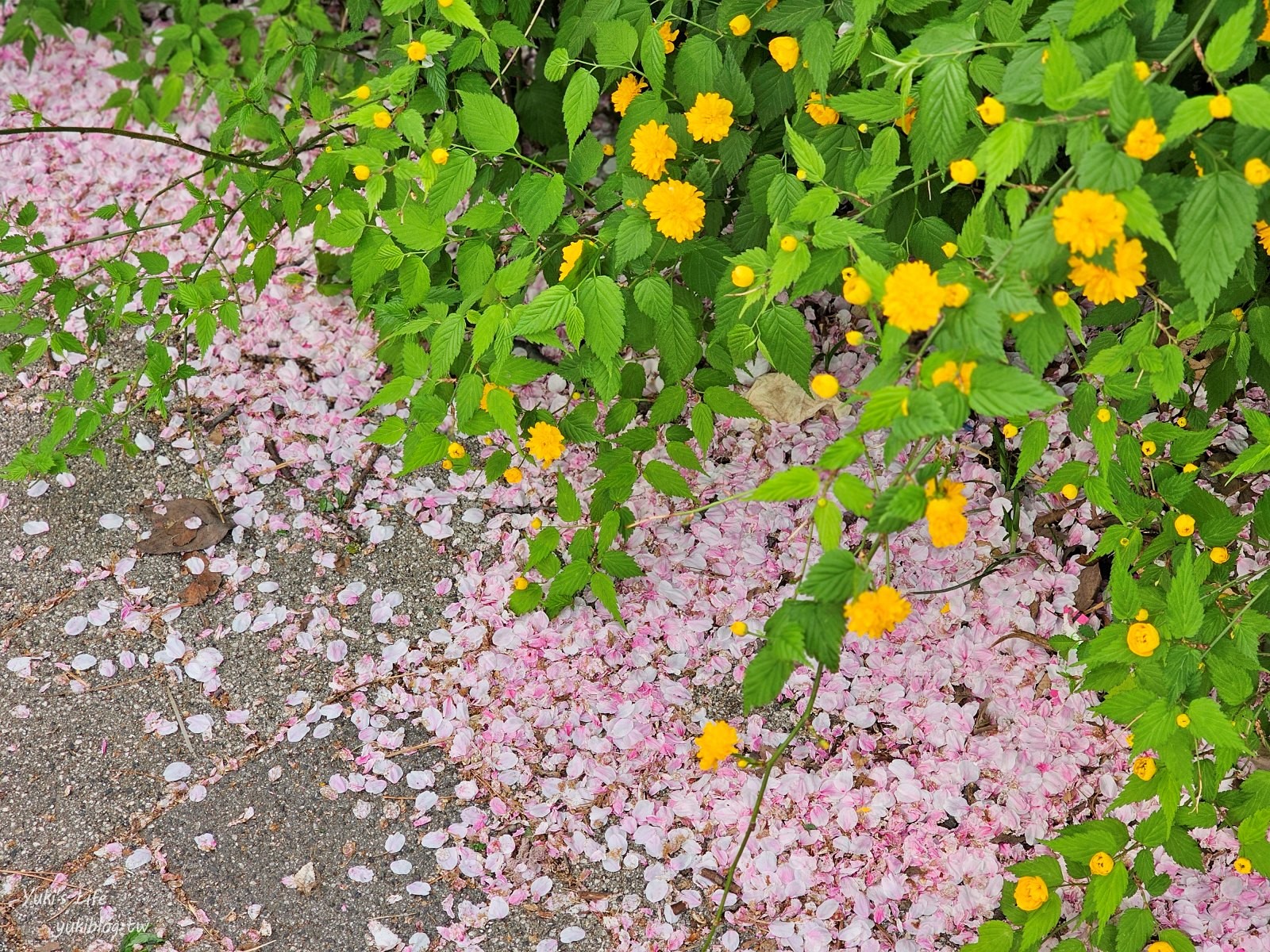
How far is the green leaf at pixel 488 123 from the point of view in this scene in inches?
59.0

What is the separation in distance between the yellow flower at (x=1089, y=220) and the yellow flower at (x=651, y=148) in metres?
0.71

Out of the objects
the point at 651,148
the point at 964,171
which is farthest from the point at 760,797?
the point at 651,148

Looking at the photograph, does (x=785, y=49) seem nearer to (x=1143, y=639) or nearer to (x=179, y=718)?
(x=1143, y=639)

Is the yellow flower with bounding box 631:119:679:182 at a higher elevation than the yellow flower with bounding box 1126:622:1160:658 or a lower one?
higher

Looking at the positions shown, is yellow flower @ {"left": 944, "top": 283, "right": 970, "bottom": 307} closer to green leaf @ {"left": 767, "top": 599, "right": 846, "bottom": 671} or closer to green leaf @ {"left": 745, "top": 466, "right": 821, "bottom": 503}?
green leaf @ {"left": 745, "top": 466, "right": 821, "bottom": 503}

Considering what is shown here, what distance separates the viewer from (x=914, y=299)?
0.96m

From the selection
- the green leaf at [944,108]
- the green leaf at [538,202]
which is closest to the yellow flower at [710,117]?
the green leaf at [538,202]

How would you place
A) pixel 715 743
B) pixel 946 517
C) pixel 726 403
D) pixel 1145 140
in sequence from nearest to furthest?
1. pixel 1145 140
2. pixel 946 517
3. pixel 715 743
4. pixel 726 403

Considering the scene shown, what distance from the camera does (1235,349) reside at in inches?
59.5

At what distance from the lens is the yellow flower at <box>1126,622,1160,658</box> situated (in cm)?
133

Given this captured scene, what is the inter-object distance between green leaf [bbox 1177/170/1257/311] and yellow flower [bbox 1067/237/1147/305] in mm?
42

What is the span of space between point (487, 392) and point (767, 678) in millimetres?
759

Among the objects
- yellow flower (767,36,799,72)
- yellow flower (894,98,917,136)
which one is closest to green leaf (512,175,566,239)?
yellow flower (767,36,799,72)

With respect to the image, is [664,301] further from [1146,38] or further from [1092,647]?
[1092,647]
